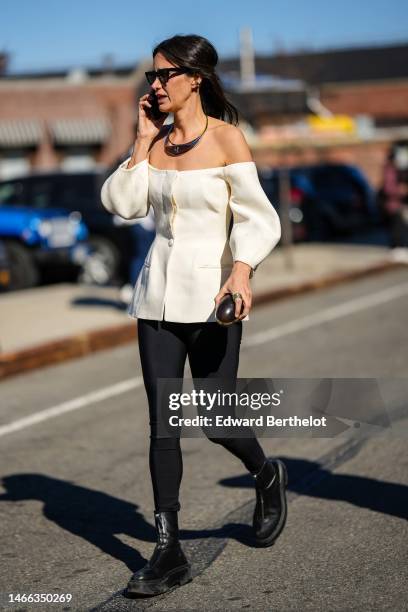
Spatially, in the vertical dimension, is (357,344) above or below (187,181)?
below

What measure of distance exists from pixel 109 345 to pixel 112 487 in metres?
5.41

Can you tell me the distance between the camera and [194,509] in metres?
5.54

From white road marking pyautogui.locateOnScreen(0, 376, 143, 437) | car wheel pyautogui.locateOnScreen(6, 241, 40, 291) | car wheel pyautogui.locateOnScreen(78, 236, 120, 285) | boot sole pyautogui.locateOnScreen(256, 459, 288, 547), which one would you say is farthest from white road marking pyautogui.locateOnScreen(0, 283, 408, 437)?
car wheel pyautogui.locateOnScreen(6, 241, 40, 291)

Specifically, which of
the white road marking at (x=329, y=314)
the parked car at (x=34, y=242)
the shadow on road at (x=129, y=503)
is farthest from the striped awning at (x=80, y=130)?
the shadow on road at (x=129, y=503)

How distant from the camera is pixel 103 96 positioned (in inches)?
1431

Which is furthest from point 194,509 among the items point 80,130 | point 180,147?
point 80,130

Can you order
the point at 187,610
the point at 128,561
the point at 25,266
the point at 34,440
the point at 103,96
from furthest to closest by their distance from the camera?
the point at 103,96 → the point at 25,266 → the point at 34,440 → the point at 128,561 → the point at 187,610

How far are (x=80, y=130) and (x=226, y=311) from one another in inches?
1275

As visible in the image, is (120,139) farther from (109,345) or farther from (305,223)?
(109,345)

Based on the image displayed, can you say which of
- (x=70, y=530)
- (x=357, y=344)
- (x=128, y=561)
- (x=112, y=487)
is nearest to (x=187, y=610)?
(x=128, y=561)

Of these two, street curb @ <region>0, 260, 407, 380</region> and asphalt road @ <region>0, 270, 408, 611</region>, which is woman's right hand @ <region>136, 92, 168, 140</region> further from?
street curb @ <region>0, 260, 407, 380</region>

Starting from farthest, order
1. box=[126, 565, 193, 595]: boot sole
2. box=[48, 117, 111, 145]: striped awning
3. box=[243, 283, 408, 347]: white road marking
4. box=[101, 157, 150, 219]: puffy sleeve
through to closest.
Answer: box=[48, 117, 111, 145]: striped awning < box=[243, 283, 408, 347]: white road marking < box=[101, 157, 150, 219]: puffy sleeve < box=[126, 565, 193, 595]: boot sole

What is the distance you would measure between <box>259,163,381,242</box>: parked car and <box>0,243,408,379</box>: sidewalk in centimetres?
248

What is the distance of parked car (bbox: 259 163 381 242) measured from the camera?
79.4 ft
